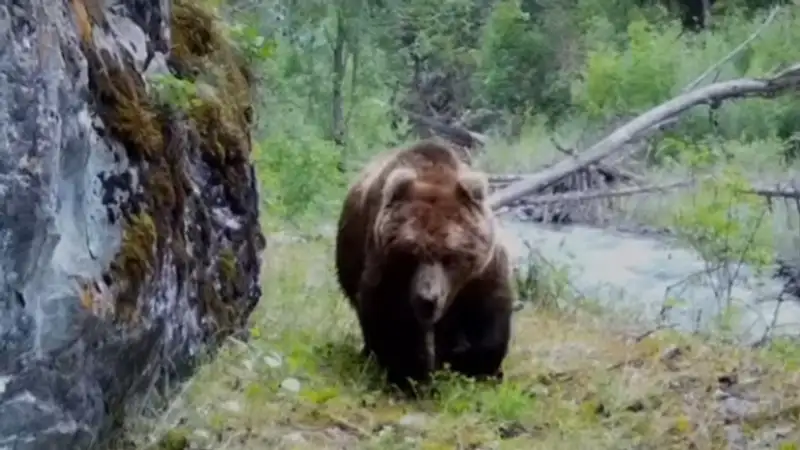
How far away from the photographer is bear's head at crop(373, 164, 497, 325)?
484 centimetres

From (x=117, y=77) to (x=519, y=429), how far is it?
1.90m

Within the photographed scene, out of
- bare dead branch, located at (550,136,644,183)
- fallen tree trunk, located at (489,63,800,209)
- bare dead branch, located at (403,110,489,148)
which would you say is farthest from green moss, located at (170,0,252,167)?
bare dead branch, located at (403,110,489,148)

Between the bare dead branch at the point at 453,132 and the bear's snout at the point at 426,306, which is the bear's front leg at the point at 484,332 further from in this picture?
the bare dead branch at the point at 453,132

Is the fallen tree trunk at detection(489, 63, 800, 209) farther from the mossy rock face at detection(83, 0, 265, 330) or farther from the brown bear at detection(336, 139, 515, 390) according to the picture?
the mossy rock face at detection(83, 0, 265, 330)

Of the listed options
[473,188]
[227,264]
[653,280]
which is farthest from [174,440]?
[653,280]

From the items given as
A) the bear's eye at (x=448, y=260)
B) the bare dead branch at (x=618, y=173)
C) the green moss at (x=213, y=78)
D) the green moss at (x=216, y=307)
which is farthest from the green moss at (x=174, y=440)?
the bare dead branch at (x=618, y=173)

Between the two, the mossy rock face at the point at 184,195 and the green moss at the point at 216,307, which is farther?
the green moss at the point at 216,307

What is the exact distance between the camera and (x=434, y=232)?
4.88 meters

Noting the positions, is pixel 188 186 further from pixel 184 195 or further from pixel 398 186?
pixel 398 186

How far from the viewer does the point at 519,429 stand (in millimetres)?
4641

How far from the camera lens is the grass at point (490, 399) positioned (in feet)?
13.9

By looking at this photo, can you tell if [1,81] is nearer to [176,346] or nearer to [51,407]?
[51,407]

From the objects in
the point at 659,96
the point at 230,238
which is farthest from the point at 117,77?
the point at 659,96

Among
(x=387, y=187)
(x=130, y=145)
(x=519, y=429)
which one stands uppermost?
(x=130, y=145)
